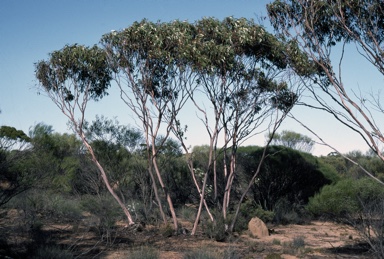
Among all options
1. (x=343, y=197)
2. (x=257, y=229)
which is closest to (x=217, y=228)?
(x=257, y=229)

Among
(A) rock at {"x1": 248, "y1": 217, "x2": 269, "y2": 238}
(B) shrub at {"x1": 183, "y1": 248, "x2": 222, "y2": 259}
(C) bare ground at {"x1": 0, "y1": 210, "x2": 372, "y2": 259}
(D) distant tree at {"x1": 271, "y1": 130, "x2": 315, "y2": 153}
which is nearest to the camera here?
(B) shrub at {"x1": 183, "y1": 248, "x2": 222, "y2": 259}

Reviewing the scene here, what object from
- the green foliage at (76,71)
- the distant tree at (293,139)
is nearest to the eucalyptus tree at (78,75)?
the green foliage at (76,71)

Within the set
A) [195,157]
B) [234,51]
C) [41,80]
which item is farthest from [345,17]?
[195,157]

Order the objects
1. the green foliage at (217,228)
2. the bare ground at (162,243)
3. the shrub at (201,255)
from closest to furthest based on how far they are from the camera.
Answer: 1. the shrub at (201,255)
2. the bare ground at (162,243)
3. the green foliage at (217,228)

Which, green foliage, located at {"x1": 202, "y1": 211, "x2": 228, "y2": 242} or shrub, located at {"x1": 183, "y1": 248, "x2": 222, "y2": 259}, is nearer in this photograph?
shrub, located at {"x1": 183, "y1": 248, "x2": 222, "y2": 259}

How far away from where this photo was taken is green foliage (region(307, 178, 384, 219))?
21250 mm

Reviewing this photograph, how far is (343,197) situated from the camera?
72.1ft

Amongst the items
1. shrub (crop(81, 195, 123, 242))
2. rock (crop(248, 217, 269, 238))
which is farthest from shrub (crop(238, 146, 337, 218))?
shrub (crop(81, 195, 123, 242))

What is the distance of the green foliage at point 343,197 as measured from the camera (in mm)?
21250

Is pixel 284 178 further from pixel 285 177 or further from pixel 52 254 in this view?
pixel 52 254

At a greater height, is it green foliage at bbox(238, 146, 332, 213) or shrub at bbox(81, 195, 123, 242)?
green foliage at bbox(238, 146, 332, 213)

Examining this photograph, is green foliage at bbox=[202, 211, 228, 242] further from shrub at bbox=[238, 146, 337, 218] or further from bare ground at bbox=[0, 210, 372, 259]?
shrub at bbox=[238, 146, 337, 218]

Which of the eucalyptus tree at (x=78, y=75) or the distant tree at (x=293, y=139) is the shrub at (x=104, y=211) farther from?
the distant tree at (x=293, y=139)

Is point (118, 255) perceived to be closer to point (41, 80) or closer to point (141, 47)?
point (141, 47)
